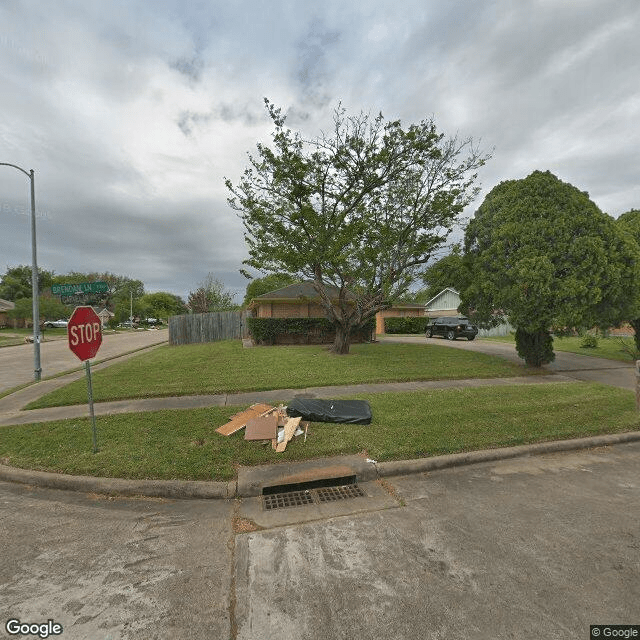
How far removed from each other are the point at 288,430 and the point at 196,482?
1570 millimetres

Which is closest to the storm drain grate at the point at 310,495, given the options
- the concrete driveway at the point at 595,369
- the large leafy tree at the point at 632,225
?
the concrete driveway at the point at 595,369

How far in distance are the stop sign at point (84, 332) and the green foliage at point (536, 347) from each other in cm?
1148

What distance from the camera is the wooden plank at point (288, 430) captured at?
4691mm

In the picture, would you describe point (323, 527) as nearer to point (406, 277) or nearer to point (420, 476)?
point (420, 476)

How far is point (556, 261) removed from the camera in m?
A: 9.56

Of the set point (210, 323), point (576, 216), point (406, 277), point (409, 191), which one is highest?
point (409, 191)

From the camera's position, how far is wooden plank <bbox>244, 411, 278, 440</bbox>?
4.99 meters

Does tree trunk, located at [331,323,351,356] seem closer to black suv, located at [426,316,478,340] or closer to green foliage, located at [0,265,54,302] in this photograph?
black suv, located at [426,316,478,340]

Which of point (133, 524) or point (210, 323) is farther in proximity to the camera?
point (210, 323)

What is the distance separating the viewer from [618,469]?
4.43 meters

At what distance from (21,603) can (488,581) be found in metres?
3.24

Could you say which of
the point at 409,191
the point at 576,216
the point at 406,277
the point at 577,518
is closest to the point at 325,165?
the point at 409,191

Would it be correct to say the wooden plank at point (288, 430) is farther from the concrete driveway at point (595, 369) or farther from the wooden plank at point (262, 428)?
the concrete driveway at point (595, 369)

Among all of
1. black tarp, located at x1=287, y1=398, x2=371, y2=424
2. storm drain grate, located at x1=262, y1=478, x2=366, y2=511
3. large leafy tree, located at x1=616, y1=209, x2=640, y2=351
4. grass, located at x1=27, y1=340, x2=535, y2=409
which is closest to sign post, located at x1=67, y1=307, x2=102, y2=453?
storm drain grate, located at x1=262, y1=478, x2=366, y2=511
